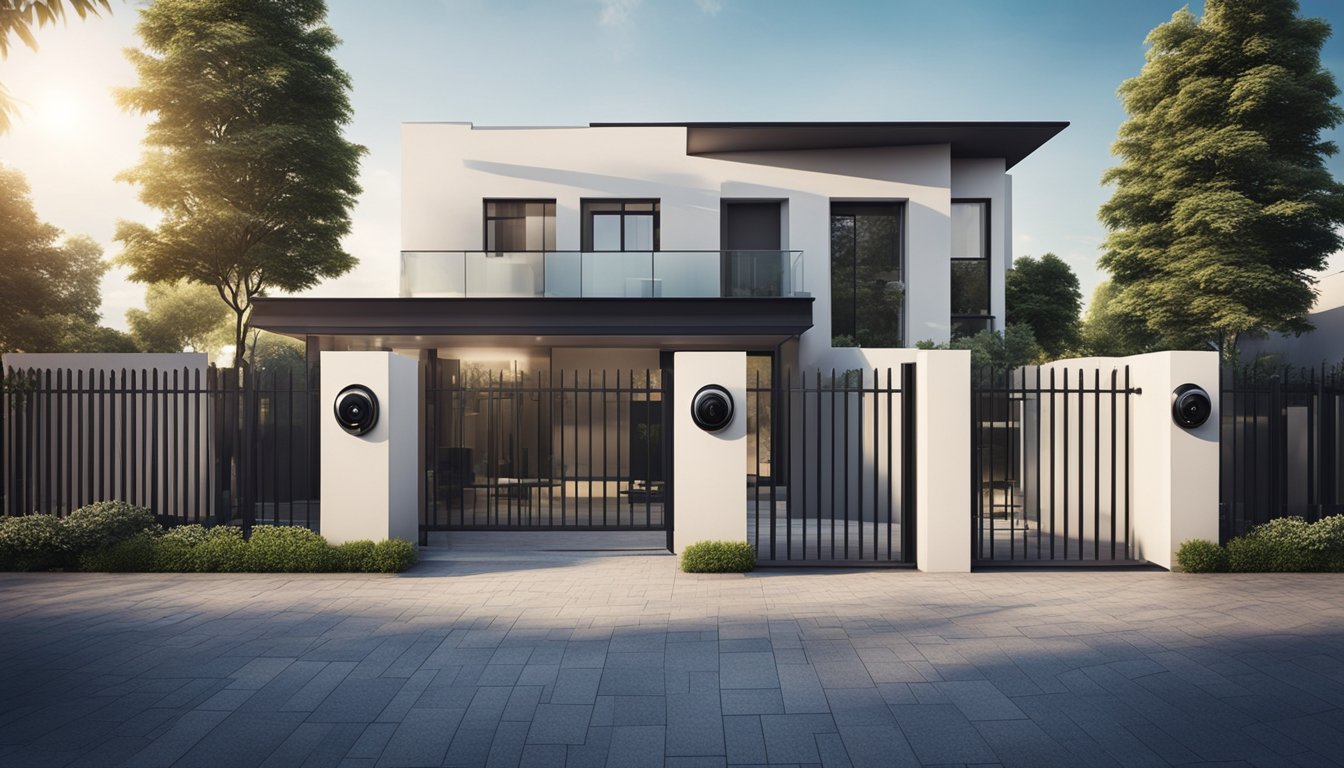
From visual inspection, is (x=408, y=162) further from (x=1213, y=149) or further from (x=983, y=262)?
(x=1213, y=149)

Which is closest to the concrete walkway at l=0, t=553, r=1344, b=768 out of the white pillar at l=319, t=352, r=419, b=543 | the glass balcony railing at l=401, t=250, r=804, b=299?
the white pillar at l=319, t=352, r=419, b=543

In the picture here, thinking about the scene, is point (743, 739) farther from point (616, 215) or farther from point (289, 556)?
point (616, 215)

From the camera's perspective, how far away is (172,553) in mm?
8883

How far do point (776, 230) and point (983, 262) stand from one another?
5898 mm

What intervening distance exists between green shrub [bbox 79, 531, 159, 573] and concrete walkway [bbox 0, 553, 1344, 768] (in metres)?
0.28

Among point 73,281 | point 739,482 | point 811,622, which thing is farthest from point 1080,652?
point 73,281

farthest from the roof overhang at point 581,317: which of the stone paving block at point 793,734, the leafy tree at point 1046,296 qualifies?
the leafy tree at point 1046,296

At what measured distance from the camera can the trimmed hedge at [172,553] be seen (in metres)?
8.84

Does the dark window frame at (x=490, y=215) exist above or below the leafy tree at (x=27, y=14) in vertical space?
above

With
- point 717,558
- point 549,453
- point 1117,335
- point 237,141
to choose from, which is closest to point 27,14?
point 717,558

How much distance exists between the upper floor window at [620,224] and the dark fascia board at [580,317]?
4.19 meters

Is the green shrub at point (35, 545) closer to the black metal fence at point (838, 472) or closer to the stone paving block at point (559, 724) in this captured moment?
the stone paving block at point (559, 724)

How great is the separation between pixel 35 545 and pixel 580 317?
9.68m

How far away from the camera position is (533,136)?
19.2 meters
